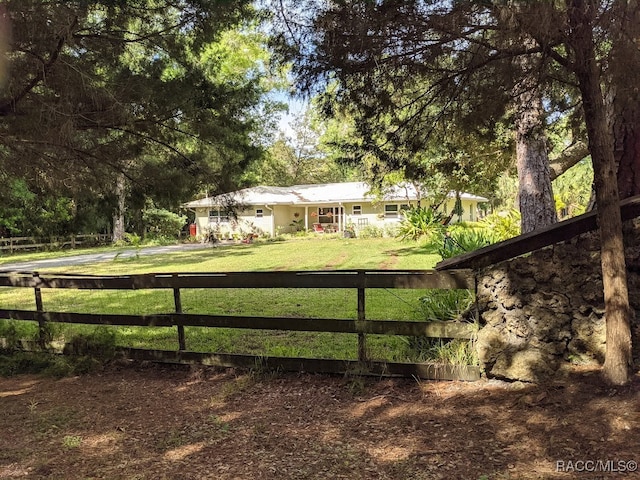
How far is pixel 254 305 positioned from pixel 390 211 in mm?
21728

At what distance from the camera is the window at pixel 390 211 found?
30.1 m

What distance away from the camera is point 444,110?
4.91m

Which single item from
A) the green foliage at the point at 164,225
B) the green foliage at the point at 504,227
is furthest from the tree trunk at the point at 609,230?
the green foliage at the point at 164,225

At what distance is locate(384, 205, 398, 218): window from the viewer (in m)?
30.1

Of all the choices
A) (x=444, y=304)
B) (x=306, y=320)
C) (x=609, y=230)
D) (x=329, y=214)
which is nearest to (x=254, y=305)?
(x=444, y=304)

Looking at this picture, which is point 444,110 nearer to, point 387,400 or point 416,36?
point 416,36

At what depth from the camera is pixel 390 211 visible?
3027 centimetres

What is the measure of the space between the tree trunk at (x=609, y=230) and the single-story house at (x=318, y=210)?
78.9 ft

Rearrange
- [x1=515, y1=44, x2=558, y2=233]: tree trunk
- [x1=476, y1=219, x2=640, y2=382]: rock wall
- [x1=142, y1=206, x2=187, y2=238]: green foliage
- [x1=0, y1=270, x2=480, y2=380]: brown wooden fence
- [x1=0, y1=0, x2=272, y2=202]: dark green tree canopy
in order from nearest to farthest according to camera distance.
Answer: [x1=476, y1=219, x2=640, y2=382]: rock wall
[x1=0, y1=270, x2=480, y2=380]: brown wooden fence
[x1=0, y1=0, x2=272, y2=202]: dark green tree canopy
[x1=515, y1=44, x2=558, y2=233]: tree trunk
[x1=142, y1=206, x2=187, y2=238]: green foliage

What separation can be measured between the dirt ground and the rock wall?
189 mm

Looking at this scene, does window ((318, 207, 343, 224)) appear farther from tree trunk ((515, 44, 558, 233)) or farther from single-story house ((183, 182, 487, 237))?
tree trunk ((515, 44, 558, 233))

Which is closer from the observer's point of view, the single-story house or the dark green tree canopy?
the dark green tree canopy

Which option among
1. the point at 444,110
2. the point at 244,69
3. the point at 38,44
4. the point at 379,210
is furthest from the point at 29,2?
the point at 379,210

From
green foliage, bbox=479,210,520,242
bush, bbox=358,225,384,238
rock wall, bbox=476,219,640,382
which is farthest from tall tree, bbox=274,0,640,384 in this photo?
bush, bbox=358,225,384,238
